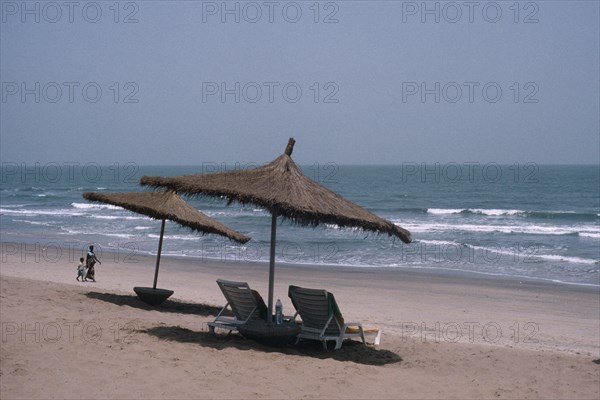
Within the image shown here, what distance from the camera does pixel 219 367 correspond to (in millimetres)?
6805

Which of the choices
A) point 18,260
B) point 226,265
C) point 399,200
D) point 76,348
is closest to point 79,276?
point 18,260

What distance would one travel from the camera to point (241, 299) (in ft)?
28.1

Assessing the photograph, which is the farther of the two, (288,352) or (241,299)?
(241,299)

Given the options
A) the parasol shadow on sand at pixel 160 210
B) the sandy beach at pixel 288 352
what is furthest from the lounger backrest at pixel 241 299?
the parasol shadow on sand at pixel 160 210

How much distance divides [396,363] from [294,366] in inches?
55.9

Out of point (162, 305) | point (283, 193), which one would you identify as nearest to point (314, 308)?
point (283, 193)

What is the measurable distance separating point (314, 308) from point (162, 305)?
3.97 metres

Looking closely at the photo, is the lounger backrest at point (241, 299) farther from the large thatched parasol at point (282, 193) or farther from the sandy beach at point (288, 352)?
the sandy beach at point (288, 352)

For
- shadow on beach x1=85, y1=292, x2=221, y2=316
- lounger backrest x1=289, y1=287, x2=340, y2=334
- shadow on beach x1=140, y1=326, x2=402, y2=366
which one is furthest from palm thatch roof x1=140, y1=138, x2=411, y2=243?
shadow on beach x1=85, y1=292, x2=221, y2=316

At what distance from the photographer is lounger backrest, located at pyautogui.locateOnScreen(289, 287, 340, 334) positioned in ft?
26.6

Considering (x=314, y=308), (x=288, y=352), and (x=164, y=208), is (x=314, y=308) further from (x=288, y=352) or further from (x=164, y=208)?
(x=164, y=208)

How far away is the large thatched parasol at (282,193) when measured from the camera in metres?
7.67

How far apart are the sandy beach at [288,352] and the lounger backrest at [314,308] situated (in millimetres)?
313

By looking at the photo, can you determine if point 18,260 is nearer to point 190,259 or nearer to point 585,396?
point 190,259
